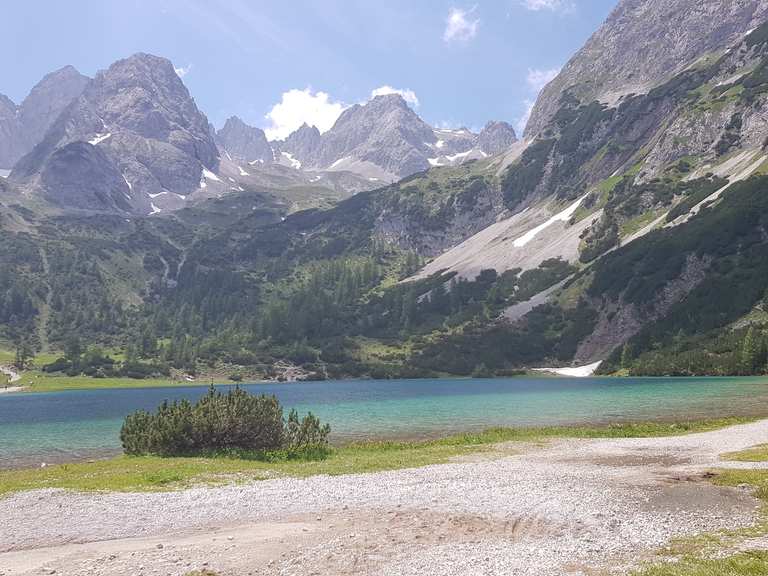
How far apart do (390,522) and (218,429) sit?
23227 mm

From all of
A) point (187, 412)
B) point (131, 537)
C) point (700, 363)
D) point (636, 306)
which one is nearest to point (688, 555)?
point (131, 537)

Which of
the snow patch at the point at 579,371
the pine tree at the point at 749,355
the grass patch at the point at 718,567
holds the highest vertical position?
the pine tree at the point at 749,355

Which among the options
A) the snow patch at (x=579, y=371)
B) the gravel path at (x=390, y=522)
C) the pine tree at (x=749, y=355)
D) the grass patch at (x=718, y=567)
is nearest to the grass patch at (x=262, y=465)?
the gravel path at (x=390, y=522)

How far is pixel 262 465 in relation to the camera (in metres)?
34.2

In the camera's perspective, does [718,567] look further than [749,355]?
No

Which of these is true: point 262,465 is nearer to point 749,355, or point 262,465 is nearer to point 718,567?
point 718,567

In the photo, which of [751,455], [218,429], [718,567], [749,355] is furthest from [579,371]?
[718,567]

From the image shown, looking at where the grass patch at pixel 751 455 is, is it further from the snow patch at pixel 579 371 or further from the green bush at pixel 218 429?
the snow patch at pixel 579 371

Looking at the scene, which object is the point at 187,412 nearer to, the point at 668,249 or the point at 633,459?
the point at 633,459

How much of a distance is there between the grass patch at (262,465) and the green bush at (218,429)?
1.98 m

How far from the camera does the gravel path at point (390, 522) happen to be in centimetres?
1523

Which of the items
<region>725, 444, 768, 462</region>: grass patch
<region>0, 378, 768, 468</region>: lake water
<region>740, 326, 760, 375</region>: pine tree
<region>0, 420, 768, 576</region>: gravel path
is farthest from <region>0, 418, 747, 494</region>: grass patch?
<region>740, 326, 760, 375</region>: pine tree

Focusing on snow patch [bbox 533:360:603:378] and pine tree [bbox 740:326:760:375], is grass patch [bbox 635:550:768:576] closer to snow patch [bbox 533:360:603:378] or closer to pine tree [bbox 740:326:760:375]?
pine tree [bbox 740:326:760:375]

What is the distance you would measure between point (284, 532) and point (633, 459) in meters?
23.6
